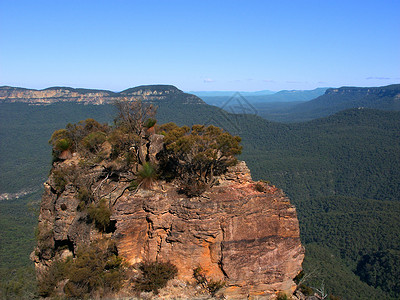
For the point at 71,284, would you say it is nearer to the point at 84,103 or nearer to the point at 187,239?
the point at 187,239

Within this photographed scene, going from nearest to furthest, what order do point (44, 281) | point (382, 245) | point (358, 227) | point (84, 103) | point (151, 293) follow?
point (151, 293) → point (44, 281) → point (382, 245) → point (358, 227) → point (84, 103)

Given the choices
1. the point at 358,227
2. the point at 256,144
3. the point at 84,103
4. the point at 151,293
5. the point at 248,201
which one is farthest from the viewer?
the point at 84,103

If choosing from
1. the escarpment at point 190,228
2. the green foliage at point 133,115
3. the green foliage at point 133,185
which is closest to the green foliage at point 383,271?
the escarpment at point 190,228

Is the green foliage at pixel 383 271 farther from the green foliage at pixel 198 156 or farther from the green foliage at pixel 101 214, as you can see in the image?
the green foliage at pixel 101 214

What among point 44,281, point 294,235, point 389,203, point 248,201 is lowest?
point 389,203

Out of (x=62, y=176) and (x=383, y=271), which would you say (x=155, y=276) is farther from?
(x=383, y=271)

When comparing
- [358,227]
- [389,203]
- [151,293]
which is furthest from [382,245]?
[151,293]
